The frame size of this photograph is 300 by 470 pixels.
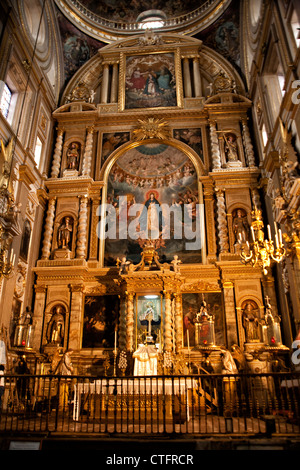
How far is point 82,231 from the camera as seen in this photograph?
50.1 feet

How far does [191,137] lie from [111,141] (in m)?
3.59

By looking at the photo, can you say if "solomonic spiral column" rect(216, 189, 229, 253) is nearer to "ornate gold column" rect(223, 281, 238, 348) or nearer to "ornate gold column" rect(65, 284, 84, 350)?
"ornate gold column" rect(223, 281, 238, 348)

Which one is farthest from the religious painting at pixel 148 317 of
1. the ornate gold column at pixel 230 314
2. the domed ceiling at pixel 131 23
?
the domed ceiling at pixel 131 23

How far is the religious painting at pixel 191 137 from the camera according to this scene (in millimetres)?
16672

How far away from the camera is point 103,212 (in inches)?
620

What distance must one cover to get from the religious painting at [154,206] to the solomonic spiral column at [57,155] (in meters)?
2.42

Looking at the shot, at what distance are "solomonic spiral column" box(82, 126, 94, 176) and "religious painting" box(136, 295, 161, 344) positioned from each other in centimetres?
617

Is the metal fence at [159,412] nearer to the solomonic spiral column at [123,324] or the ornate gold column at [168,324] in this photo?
the ornate gold column at [168,324]

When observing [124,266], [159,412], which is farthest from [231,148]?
[159,412]

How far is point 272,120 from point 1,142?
30.3 feet

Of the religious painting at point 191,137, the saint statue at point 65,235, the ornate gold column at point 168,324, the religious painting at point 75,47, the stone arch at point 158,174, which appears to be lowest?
the ornate gold column at point 168,324

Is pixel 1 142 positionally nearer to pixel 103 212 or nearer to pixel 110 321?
pixel 103 212

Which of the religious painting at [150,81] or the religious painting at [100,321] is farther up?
the religious painting at [150,81]
